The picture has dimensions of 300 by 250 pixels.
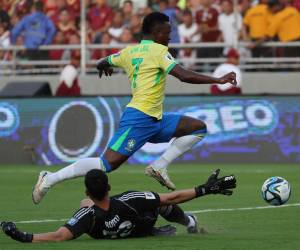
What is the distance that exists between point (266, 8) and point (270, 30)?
2.12ft

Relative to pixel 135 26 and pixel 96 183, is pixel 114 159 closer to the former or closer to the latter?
pixel 96 183

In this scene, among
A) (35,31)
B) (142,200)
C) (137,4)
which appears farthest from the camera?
(137,4)

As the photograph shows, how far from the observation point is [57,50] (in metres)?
25.3

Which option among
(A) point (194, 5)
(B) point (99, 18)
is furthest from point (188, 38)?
(B) point (99, 18)

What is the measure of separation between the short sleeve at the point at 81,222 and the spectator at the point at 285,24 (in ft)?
43.8

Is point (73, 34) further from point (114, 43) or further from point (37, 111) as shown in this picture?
point (37, 111)

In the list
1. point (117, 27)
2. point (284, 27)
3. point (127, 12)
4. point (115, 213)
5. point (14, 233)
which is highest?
point (127, 12)

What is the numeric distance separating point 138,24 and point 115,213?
585 inches

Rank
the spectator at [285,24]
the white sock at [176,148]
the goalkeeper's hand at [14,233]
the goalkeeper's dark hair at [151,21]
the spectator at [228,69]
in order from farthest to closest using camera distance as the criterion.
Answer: the spectator at [285,24] < the spectator at [228,69] < the white sock at [176,148] < the goalkeeper's dark hair at [151,21] < the goalkeeper's hand at [14,233]

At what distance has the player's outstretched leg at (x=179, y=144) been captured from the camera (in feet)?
40.2

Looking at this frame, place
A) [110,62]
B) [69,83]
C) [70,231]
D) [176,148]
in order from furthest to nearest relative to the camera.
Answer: [69,83] < [176,148] < [110,62] < [70,231]

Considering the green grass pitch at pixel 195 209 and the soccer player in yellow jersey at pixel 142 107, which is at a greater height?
the soccer player in yellow jersey at pixel 142 107

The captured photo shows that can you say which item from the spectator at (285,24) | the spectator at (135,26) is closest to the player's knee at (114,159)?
the spectator at (285,24)

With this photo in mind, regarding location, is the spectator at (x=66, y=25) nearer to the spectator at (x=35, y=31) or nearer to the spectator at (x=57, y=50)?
the spectator at (x=57, y=50)
